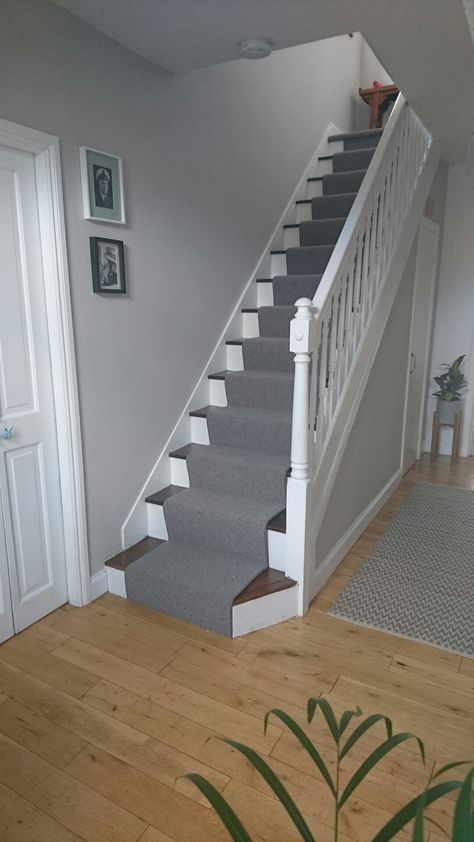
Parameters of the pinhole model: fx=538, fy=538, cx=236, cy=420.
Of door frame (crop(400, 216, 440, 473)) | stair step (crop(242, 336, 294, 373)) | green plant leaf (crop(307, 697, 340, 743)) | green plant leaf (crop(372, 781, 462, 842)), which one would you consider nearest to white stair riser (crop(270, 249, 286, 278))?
stair step (crop(242, 336, 294, 373))

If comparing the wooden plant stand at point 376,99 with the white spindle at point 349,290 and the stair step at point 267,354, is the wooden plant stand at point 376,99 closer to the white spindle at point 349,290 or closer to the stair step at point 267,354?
the white spindle at point 349,290

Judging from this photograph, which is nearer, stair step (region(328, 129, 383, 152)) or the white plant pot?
stair step (region(328, 129, 383, 152))

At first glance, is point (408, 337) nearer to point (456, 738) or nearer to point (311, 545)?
point (311, 545)

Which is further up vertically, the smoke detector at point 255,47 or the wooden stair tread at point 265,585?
the smoke detector at point 255,47

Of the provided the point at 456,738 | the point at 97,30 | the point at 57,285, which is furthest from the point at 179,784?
the point at 97,30

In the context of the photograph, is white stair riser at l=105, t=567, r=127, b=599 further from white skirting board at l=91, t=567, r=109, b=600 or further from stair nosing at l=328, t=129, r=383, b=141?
stair nosing at l=328, t=129, r=383, b=141

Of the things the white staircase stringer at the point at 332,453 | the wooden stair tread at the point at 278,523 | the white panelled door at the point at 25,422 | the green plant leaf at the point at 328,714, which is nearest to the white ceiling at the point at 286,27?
the white panelled door at the point at 25,422

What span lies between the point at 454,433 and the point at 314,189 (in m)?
2.39

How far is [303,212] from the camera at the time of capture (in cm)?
411

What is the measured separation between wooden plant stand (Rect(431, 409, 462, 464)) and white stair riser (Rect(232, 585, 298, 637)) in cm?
289

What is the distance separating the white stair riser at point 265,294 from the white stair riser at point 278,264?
0.20 metres

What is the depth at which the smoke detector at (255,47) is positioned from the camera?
87.6 inches

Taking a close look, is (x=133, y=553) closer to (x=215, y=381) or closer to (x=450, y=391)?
(x=215, y=381)

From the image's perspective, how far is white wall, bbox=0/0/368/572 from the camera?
6.95ft
